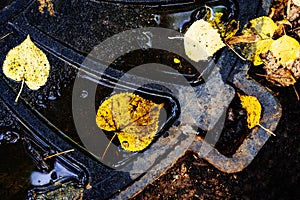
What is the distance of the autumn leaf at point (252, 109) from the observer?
238cm

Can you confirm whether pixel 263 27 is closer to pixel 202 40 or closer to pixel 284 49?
pixel 284 49

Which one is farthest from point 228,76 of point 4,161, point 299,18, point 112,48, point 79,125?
point 4,161

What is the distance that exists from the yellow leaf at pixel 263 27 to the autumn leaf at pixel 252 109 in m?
0.38

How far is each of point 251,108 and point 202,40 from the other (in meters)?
0.51

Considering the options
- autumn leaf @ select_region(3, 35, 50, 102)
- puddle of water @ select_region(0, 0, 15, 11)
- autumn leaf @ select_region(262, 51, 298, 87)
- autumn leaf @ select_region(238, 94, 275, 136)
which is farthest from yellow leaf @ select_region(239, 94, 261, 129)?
puddle of water @ select_region(0, 0, 15, 11)

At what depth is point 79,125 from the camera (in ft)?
8.30

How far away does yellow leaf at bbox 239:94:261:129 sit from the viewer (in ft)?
7.80

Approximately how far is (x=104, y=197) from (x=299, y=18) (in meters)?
1.63

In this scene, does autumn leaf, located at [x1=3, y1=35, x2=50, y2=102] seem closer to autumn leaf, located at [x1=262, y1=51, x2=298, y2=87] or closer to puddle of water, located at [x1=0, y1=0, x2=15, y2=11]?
puddle of water, located at [x1=0, y1=0, x2=15, y2=11]

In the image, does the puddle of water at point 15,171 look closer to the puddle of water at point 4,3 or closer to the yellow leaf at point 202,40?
the puddle of water at point 4,3

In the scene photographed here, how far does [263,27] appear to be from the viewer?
7.81 feet

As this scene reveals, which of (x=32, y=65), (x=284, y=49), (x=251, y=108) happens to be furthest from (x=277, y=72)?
(x=32, y=65)

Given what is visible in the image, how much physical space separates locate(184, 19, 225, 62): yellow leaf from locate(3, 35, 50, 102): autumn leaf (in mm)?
926

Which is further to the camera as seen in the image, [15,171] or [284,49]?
[15,171]
